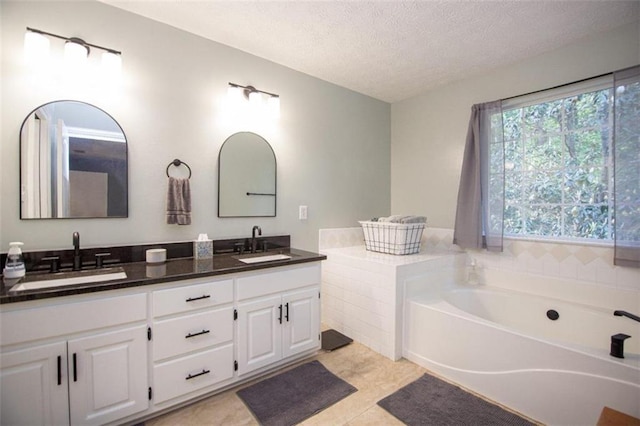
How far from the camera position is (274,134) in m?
2.65

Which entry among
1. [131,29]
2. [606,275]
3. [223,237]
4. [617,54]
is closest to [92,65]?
[131,29]

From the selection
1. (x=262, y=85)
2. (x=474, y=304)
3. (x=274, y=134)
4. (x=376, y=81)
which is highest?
(x=376, y=81)

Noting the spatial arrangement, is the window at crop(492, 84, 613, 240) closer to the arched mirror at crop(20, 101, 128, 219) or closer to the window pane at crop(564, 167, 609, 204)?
the window pane at crop(564, 167, 609, 204)

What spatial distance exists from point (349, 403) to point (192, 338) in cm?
101

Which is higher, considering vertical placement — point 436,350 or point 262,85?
point 262,85

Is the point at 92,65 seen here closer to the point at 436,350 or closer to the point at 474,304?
the point at 436,350

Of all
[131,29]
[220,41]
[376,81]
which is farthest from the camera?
[376,81]

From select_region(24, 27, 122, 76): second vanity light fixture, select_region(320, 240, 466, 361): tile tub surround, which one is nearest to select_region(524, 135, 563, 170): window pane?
select_region(320, 240, 466, 361): tile tub surround

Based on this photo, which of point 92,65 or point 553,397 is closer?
point 553,397

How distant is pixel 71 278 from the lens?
A: 157 centimetres

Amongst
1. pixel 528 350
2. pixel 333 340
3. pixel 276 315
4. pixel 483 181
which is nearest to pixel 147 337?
pixel 276 315

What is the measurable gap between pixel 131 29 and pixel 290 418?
263 cm

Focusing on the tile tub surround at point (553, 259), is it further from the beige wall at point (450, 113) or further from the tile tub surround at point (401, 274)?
the beige wall at point (450, 113)

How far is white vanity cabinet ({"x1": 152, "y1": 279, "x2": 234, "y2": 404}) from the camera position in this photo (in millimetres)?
1599
